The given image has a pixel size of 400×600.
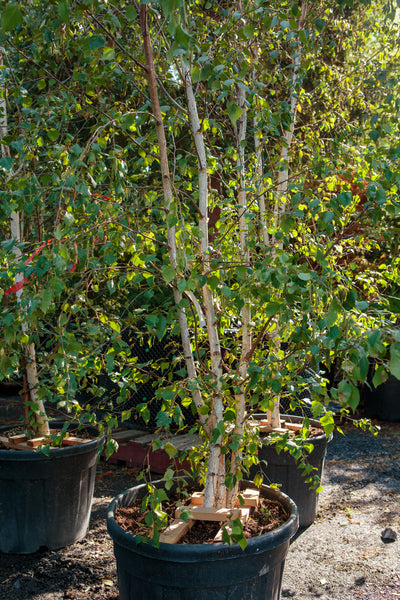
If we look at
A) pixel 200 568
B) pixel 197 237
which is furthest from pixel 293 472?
pixel 197 237

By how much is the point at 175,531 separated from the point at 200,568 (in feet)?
0.76

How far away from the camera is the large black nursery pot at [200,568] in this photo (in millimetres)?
1898

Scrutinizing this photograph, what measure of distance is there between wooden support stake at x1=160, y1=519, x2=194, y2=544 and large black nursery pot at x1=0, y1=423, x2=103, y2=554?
1143 mm

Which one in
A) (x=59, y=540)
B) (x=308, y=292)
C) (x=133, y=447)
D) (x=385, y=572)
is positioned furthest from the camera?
(x=133, y=447)

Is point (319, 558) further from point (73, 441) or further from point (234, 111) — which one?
point (234, 111)

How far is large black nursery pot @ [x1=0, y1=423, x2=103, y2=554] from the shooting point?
3.06 meters

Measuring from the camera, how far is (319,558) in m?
3.09

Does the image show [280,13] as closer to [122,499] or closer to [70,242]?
[70,242]

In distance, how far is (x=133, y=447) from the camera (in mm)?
4664

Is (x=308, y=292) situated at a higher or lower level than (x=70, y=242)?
lower

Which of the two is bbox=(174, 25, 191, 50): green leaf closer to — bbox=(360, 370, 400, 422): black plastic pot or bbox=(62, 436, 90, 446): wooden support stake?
bbox=(62, 436, 90, 446): wooden support stake

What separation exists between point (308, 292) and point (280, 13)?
1.08 meters

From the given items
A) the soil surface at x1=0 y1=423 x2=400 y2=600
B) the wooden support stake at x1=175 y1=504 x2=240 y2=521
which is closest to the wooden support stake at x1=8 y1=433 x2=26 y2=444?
the soil surface at x1=0 y1=423 x2=400 y2=600

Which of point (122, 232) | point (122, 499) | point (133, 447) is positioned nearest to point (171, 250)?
point (122, 232)
